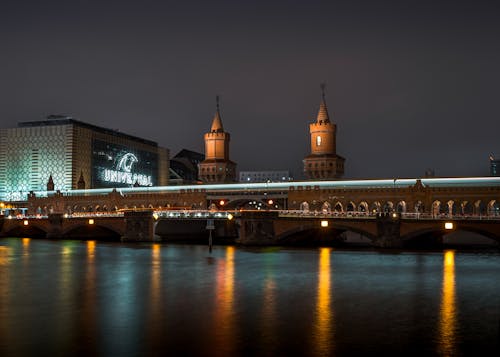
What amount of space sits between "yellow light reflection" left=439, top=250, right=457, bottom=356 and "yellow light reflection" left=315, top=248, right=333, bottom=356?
411 centimetres

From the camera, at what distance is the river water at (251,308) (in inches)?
873

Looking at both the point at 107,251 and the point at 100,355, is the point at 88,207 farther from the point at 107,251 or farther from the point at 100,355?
the point at 100,355

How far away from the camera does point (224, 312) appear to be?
29.0 meters

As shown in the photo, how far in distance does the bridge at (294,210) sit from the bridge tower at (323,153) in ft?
44.2

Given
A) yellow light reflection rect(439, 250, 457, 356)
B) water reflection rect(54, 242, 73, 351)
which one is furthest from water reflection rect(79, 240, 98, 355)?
yellow light reflection rect(439, 250, 457, 356)

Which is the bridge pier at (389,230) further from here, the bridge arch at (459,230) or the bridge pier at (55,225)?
the bridge pier at (55,225)

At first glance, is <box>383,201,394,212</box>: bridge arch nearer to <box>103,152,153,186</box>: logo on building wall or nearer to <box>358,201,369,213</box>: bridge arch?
<box>358,201,369,213</box>: bridge arch

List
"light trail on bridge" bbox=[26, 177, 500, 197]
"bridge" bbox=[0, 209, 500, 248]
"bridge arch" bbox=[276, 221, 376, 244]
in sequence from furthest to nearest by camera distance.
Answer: "light trail on bridge" bbox=[26, 177, 500, 197] → "bridge arch" bbox=[276, 221, 376, 244] → "bridge" bbox=[0, 209, 500, 248]

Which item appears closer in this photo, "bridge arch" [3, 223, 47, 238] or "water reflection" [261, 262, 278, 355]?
"water reflection" [261, 262, 278, 355]

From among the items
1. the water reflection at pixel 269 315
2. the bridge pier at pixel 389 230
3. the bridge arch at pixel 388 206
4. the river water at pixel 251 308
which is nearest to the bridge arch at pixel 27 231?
the river water at pixel 251 308

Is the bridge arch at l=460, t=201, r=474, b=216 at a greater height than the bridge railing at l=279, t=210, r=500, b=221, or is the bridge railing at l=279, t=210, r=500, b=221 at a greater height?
the bridge arch at l=460, t=201, r=474, b=216

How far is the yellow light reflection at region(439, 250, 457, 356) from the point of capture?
2203 cm

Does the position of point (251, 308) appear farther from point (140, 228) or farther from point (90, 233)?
point (90, 233)

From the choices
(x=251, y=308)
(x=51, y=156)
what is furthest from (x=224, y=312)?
(x=51, y=156)
